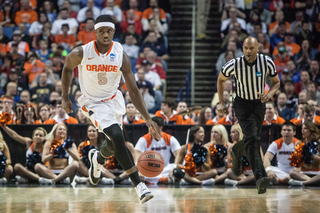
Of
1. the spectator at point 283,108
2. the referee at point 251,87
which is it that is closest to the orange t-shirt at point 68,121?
the referee at point 251,87

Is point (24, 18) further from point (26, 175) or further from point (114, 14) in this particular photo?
point (26, 175)

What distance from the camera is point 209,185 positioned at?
337 inches

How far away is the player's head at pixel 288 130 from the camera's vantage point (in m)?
8.61

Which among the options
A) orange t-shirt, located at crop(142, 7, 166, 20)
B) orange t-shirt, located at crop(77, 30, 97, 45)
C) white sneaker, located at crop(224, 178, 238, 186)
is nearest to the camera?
white sneaker, located at crop(224, 178, 238, 186)

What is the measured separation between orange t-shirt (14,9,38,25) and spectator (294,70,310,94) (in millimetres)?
8768

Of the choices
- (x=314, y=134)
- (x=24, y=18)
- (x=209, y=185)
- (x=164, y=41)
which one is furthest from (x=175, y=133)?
(x=24, y=18)

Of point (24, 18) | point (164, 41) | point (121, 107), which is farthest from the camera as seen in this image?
point (24, 18)

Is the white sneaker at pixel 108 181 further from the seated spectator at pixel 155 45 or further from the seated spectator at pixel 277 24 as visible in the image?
the seated spectator at pixel 277 24

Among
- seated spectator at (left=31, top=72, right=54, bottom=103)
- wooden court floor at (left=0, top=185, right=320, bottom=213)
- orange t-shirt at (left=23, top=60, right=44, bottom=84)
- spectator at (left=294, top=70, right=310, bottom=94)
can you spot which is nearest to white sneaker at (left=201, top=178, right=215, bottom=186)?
wooden court floor at (left=0, top=185, right=320, bottom=213)

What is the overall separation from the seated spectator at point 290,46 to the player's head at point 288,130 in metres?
4.80

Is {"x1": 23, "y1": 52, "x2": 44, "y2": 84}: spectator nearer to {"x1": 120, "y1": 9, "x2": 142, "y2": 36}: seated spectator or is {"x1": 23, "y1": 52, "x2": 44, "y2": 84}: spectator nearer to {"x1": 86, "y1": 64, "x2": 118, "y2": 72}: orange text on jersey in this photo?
{"x1": 120, "y1": 9, "x2": 142, "y2": 36}: seated spectator

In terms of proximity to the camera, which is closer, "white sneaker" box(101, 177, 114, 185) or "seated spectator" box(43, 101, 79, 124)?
"white sneaker" box(101, 177, 114, 185)

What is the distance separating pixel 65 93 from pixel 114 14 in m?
9.40

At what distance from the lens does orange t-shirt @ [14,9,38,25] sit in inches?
579
